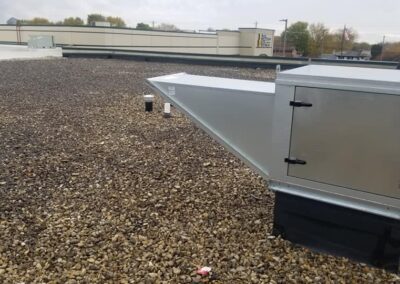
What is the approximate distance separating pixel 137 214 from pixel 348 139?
204 cm

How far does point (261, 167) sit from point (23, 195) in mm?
2541

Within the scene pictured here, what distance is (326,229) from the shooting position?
9.35 feet

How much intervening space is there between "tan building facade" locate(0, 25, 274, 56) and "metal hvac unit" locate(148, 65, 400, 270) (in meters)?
32.5

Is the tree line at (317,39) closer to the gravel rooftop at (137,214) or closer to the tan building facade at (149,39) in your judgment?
the tan building facade at (149,39)

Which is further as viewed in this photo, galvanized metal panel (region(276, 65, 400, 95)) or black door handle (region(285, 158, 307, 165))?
black door handle (region(285, 158, 307, 165))

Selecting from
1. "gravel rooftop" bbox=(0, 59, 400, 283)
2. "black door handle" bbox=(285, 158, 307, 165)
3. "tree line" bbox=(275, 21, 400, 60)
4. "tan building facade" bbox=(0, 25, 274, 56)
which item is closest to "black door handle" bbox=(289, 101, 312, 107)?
"black door handle" bbox=(285, 158, 307, 165)

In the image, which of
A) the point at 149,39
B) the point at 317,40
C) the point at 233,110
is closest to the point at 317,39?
the point at 317,40

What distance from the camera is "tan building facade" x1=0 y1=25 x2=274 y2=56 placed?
1325 inches

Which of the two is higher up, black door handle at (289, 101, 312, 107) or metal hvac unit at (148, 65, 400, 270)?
black door handle at (289, 101, 312, 107)

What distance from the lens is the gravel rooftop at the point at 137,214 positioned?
2697 mm

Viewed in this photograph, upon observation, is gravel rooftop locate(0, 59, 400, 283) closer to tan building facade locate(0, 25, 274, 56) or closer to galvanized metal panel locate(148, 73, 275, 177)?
galvanized metal panel locate(148, 73, 275, 177)

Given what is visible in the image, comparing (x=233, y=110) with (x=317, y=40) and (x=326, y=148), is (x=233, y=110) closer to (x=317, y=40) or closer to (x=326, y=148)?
(x=326, y=148)

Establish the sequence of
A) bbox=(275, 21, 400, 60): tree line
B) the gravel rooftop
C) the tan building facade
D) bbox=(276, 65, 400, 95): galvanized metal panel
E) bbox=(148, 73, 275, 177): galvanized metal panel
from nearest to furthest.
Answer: bbox=(276, 65, 400, 95): galvanized metal panel
the gravel rooftop
bbox=(148, 73, 275, 177): galvanized metal panel
the tan building facade
bbox=(275, 21, 400, 60): tree line

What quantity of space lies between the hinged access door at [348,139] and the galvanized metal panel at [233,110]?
0.31 m
